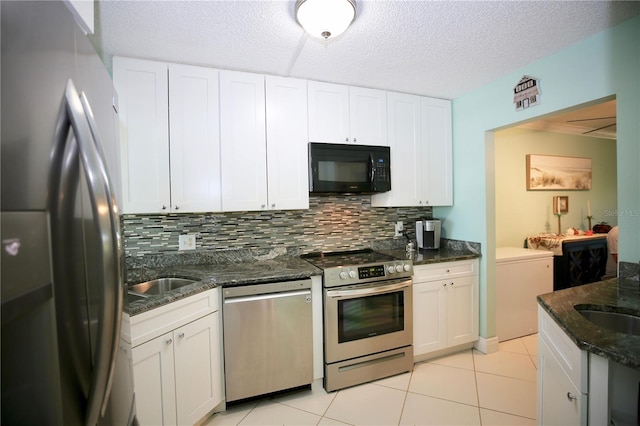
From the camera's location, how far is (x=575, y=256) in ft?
10.9

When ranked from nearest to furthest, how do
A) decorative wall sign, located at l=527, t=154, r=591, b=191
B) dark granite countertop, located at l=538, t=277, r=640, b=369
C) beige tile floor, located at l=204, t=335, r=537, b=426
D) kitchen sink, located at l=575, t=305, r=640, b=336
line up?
dark granite countertop, located at l=538, t=277, r=640, b=369 < kitchen sink, located at l=575, t=305, r=640, b=336 < beige tile floor, located at l=204, t=335, r=537, b=426 < decorative wall sign, located at l=527, t=154, r=591, b=191

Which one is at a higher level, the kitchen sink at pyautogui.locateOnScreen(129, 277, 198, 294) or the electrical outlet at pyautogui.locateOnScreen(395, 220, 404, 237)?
the electrical outlet at pyautogui.locateOnScreen(395, 220, 404, 237)

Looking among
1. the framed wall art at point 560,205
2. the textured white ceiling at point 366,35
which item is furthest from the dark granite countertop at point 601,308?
the framed wall art at point 560,205

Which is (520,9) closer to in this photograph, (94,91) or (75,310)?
(94,91)

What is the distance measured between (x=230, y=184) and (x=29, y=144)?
1.64 metres

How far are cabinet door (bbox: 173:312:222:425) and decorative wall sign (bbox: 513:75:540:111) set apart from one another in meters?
2.72

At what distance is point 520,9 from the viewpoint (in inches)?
59.1

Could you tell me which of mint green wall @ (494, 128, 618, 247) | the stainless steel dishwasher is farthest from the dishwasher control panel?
mint green wall @ (494, 128, 618, 247)

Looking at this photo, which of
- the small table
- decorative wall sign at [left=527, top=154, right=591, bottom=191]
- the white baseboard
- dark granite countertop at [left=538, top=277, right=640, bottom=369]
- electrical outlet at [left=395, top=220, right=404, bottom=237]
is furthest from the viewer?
decorative wall sign at [left=527, top=154, right=591, bottom=191]

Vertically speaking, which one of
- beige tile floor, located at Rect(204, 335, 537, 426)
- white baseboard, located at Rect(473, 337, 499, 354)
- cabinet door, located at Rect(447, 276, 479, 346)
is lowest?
beige tile floor, located at Rect(204, 335, 537, 426)

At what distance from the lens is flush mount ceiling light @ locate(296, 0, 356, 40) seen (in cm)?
135

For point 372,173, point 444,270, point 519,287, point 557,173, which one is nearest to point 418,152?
point 372,173

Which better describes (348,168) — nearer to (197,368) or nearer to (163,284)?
(163,284)

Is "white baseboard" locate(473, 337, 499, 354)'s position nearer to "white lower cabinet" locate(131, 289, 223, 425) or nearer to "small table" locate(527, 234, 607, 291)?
"small table" locate(527, 234, 607, 291)
